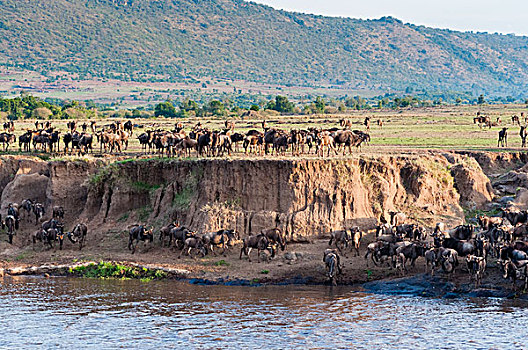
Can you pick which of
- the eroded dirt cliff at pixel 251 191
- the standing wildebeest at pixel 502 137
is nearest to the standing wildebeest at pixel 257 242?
the eroded dirt cliff at pixel 251 191

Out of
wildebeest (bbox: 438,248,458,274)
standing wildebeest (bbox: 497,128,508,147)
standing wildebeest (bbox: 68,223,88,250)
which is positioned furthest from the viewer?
standing wildebeest (bbox: 497,128,508,147)

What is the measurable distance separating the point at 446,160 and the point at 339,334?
19.1m

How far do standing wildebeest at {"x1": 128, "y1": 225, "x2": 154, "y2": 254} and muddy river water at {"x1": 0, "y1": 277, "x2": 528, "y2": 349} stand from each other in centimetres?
364

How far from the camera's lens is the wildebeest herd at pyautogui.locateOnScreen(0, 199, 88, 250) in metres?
33.5

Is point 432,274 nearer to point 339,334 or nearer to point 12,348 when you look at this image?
point 339,334

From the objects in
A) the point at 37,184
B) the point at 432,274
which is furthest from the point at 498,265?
the point at 37,184

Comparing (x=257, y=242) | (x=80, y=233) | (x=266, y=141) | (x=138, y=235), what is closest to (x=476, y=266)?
(x=257, y=242)

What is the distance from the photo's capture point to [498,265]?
27094mm

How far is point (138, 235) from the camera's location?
32.2 m

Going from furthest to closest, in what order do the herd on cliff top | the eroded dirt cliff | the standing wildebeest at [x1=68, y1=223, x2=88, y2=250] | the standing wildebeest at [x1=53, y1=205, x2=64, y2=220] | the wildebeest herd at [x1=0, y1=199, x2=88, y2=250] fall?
the herd on cliff top < the standing wildebeest at [x1=53, y1=205, x2=64, y2=220] < the wildebeest herd at [x1=0, y1=199, x2=88, y2=250] < the standing wildebeest at [x1=68, y1=223, x2=88, y2=250] < the eroded dirt cliff

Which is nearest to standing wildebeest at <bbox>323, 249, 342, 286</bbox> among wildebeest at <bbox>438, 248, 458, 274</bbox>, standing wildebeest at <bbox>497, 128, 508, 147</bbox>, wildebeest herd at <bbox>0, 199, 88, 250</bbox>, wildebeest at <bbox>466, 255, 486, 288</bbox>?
wildebeest at <bbox>438, 248, 458, 274</bbox>

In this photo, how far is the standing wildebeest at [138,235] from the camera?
105 ft

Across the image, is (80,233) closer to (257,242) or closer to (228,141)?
(257,242)

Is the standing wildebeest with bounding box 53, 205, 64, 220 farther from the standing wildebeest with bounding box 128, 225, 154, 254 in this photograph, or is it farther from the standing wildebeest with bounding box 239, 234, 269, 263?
the standing wildebeest with bounding box 239, 234, 269, 263
